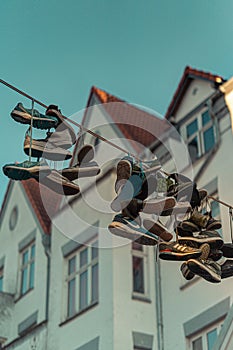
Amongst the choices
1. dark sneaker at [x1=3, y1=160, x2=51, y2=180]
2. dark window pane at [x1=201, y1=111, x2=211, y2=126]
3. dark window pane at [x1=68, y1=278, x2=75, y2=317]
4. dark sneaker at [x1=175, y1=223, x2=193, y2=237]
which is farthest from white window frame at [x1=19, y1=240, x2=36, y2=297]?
dark sneaker at [x1=3, y1=160, x2=51, y2=180]

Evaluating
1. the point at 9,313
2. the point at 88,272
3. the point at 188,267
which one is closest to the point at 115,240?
the point at 88,272

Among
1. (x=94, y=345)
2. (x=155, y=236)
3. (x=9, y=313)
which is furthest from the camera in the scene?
(x=9, y=313)

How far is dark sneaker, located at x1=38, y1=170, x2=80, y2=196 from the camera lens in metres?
7.70

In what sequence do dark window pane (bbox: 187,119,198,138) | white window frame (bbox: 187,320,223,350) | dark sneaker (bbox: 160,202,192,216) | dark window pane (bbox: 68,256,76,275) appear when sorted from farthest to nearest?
dark window pane (bbox: 68,256,76,275), dark window pane (bbox: 187,119,198,138), white window frame (bbox: 187,320,223,350), dark sneaker (bbox: 160,202,192,216)

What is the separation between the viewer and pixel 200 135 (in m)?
18.3

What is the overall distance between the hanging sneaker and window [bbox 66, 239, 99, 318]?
9748mm

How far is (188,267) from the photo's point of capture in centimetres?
824

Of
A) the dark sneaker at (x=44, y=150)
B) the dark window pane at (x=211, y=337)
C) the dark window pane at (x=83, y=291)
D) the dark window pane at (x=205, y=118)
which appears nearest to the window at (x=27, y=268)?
the dark window pane at (x=83, y=291)

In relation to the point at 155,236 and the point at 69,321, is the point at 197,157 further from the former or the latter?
the point at 155,236

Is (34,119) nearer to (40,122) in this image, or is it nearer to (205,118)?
(40,122)

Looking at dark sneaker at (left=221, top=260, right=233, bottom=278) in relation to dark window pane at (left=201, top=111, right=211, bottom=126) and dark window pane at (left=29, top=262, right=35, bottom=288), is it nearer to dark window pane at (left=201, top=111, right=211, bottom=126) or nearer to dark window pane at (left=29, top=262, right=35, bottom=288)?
dark window pane at (left=201, top=111, right=211, bottom=126)

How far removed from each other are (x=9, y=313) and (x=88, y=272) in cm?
421

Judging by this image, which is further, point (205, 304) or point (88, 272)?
point (88, 272)

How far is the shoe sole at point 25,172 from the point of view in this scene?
7486 mm
